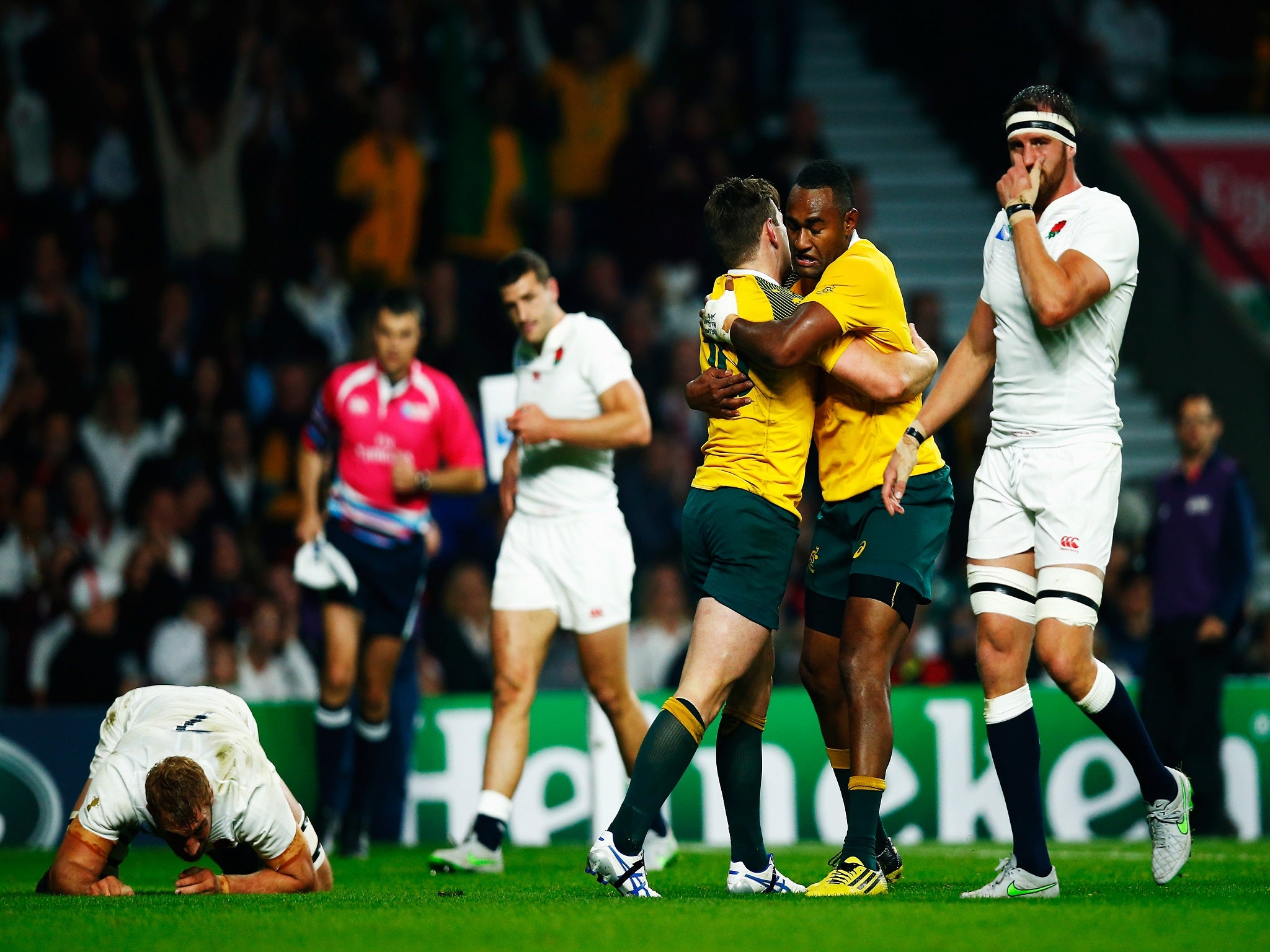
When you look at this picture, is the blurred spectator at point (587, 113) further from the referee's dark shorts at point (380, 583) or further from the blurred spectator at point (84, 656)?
the referee's dark shorts at point (380, 583)

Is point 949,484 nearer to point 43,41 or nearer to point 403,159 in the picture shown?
point 403,159

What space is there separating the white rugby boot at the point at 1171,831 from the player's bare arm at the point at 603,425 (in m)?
2.71

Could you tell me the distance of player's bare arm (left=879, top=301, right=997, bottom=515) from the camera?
612 centimetres

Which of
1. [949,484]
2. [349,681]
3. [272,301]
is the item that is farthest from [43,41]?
[949,484]

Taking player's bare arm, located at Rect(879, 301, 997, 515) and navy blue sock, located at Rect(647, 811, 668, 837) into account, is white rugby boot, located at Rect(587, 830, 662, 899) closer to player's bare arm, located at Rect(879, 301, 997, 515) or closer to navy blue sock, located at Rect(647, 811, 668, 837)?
player's bare arm, located at Rect(879, 301, 997, 515)

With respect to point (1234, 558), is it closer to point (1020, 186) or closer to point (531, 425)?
point (531, 425)

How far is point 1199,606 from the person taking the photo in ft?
34.6

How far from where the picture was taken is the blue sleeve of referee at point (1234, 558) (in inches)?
416

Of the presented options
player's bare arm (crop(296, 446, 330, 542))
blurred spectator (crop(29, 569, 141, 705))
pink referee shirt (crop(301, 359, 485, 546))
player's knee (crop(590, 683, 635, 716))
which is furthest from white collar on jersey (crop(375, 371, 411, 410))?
blurred spectator (crop(29, 569, 141, 705))

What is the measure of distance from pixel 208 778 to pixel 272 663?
5506mm

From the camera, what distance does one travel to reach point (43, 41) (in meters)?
14.4

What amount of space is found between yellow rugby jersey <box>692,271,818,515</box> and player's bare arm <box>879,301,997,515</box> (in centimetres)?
28

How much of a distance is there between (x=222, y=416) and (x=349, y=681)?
13.9ft

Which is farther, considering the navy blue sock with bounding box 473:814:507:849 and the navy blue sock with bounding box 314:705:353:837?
the navy blue sock with bounding box 314:705:353:837
